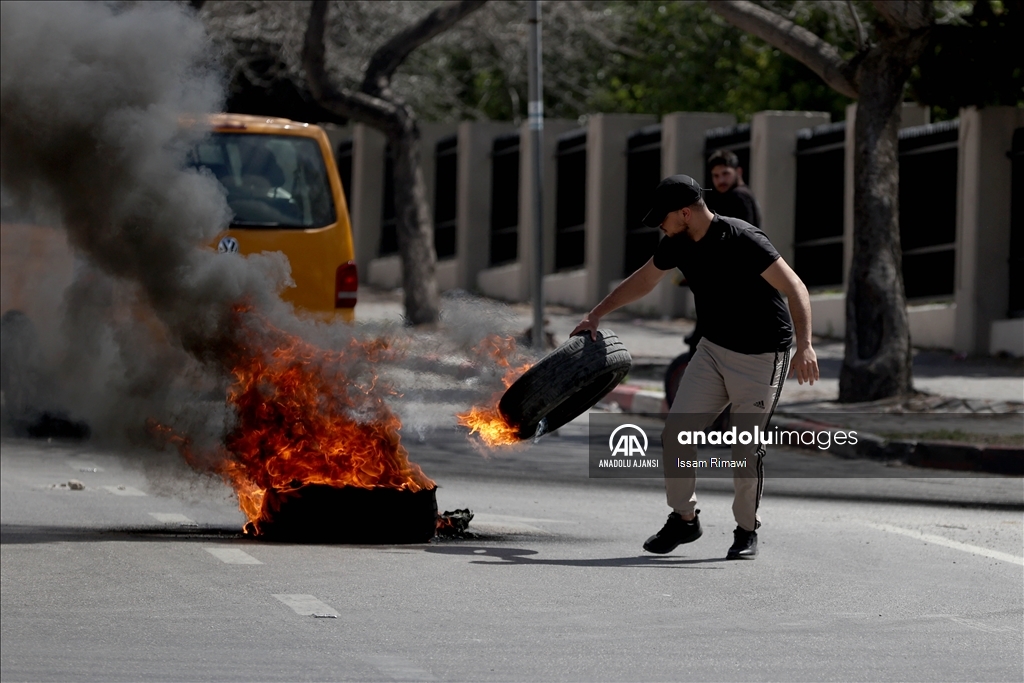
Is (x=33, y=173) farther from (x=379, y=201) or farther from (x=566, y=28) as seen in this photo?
(x=379, y=201)

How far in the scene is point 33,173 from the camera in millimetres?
7879

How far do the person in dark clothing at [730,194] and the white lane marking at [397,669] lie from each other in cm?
564

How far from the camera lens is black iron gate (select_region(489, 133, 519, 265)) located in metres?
25.0

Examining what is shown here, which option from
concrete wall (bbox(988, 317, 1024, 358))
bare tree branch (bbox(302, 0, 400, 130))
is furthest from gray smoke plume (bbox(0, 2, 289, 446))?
bare tree branch (bbox(302, 0, 400, 130))

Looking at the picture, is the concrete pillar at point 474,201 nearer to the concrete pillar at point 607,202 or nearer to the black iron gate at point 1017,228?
the concrete pillar at point 607,202

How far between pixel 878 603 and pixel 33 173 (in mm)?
4673

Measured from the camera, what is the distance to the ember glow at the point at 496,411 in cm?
691

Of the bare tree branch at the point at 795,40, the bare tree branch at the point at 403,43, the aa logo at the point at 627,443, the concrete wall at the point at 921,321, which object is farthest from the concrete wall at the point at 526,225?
the aa logo at the point at 627,443

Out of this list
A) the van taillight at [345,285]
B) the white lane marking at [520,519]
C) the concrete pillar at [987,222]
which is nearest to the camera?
the white lane marking at [520,519]

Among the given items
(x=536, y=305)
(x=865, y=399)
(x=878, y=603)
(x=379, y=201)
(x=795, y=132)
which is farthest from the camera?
(x=379, y=201)

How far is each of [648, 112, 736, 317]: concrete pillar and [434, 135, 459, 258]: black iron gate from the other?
677cm

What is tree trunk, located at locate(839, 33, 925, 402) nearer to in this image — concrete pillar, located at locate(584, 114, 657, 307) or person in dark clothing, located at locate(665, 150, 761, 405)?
person in dark clothing, located at locate(665, 150, 761, 405)

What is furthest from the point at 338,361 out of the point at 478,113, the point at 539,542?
the point at 478,113

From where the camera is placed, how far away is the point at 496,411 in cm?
700
